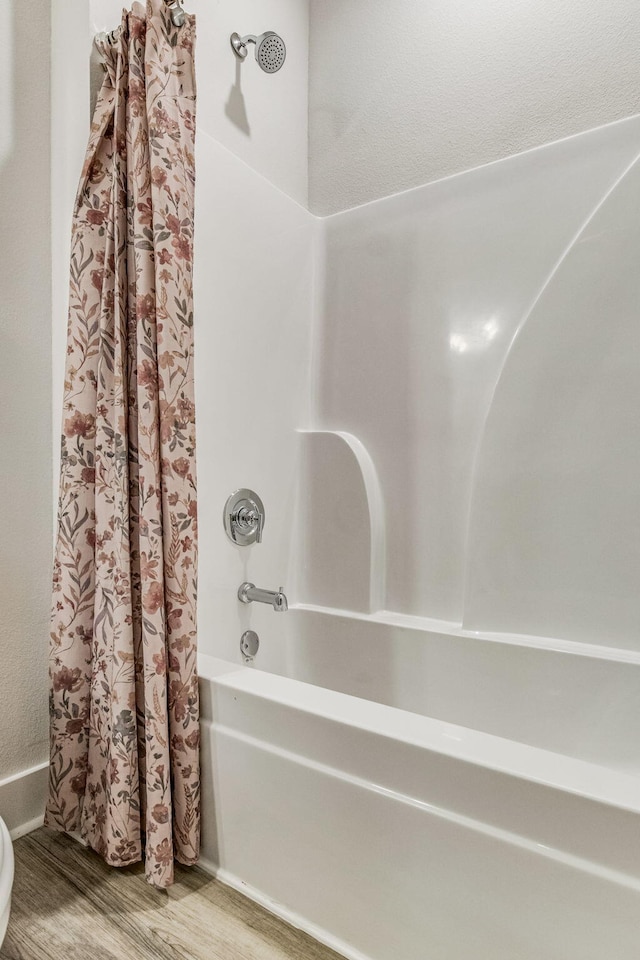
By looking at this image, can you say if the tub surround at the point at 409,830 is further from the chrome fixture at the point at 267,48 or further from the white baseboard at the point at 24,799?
the chrome fixture at the point at 267,48

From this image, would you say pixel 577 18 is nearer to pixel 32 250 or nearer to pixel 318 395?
pixel 318 395

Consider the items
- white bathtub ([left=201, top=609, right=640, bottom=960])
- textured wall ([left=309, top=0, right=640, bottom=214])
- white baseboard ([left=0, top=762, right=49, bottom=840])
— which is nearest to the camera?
white bathtub ([left=201, top=609, right=640, bottom=960])

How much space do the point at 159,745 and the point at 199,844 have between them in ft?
0.88

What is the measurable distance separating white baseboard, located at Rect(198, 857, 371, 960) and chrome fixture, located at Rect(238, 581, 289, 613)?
1.87ft

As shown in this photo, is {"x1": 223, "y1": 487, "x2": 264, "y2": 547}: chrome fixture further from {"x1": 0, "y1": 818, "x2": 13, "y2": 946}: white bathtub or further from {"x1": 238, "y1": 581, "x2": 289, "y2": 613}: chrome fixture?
{"x1": 0, "y1": 818, "x2": 13, "y2": 946}: white bathtub

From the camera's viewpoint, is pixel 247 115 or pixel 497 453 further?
pixel 247 115

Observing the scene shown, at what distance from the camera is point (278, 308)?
1.91 meters

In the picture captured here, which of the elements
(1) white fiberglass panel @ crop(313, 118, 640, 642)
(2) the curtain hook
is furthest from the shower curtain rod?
(1) white fiberglass panel @ crop(313, 118, 640, 642)

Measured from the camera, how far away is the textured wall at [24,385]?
55.0 inches

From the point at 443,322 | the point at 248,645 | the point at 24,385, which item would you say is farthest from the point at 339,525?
the point at 24,385

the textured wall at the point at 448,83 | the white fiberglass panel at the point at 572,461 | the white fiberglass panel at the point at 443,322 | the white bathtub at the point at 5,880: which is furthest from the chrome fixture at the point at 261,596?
the textured wall at the point at 448,83

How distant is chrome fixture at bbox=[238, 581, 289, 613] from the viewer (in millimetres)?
1501

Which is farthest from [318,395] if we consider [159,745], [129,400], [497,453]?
[159,745]

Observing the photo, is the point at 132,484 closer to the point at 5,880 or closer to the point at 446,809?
the point at 5,880
